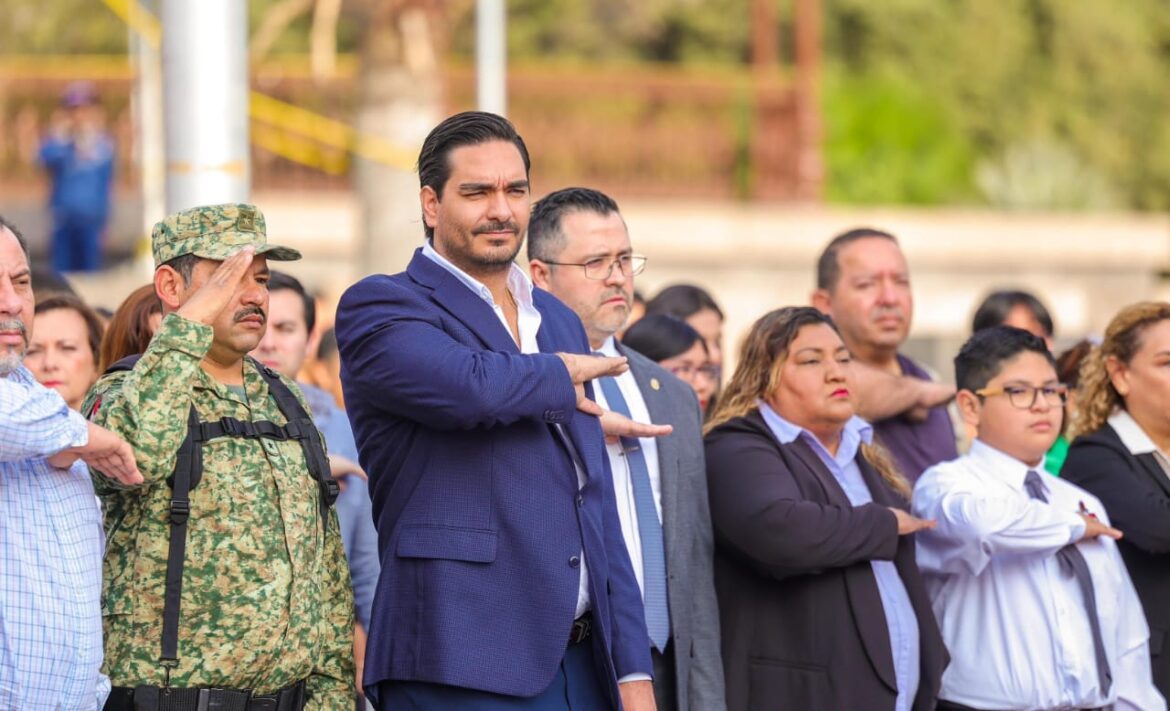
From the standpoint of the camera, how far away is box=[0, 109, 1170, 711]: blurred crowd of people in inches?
160

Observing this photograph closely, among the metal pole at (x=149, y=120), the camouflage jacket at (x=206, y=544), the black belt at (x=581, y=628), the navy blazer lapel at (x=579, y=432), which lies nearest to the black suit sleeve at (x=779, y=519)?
the navy blazer lapel at (x=579, y=432)

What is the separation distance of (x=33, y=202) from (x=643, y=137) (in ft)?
18.7

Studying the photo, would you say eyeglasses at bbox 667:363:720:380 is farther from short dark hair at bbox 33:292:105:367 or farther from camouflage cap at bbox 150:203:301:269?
camouflage cap at bbox 150:203:301:269

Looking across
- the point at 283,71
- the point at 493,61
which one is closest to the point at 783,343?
the point at 493,61

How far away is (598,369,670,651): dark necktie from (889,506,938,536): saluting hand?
0.75 m

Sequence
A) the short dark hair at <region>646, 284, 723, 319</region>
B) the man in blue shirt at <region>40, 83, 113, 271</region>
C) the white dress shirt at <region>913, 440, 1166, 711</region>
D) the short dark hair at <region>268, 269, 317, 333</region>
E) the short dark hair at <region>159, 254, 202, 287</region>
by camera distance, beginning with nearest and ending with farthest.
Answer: the short dark hair at <region>159, 254, 202, 287</region>
the white dress shirt at <region>913, 440, 1166, 711</region>
the short dark hair at <region>268, 269, 317, 333</region>
the short dark hair at <region>646, 284, 723, 319</region>
the man in blue shirt at <region>40, 83, 113, 271</region>

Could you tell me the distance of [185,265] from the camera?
4.34m

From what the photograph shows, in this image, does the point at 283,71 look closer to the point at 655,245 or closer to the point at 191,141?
the point at 655,245

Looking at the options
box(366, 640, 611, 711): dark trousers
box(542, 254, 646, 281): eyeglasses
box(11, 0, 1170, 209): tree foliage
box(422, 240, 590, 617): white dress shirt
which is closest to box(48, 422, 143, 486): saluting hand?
box(366, 640, 611, 711): dark trousers

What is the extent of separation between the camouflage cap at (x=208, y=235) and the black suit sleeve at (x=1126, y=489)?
10.4 ft

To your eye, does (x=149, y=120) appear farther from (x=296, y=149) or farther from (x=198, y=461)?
(x=198, y=461)

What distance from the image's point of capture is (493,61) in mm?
11977

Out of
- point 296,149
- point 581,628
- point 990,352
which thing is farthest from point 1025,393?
point 296,149

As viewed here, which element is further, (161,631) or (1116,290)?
(1116,290)
